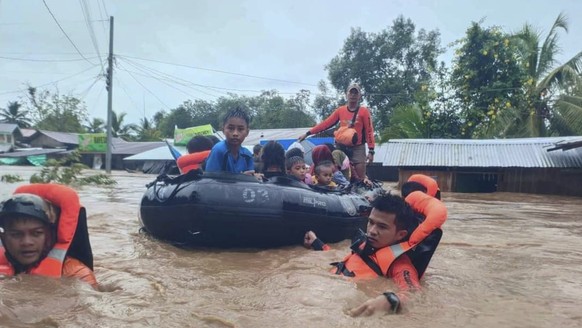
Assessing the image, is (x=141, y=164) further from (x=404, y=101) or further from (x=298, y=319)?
(x=298, y=319)

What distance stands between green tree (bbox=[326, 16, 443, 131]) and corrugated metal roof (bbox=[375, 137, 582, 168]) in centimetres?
1168

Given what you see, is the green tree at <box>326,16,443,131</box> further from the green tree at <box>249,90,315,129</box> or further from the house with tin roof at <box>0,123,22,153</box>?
the house with tin roof at <box>0,123,22,153</box>

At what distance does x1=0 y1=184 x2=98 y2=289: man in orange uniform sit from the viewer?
9.17ft

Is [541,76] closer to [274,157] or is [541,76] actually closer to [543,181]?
[543,181]

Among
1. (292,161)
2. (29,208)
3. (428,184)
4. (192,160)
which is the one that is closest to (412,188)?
(428,184)

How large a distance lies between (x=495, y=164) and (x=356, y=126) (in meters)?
10.4

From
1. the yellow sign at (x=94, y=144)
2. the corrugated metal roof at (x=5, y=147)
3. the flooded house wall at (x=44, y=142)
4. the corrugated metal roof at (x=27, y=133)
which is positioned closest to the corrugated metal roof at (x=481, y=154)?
the yellow sign at (x=94, y=144)

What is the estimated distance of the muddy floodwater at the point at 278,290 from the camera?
8.30ft

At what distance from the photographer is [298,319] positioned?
254cm

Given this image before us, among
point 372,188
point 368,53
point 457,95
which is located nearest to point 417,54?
point 368,53

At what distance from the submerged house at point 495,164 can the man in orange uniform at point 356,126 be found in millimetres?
9835

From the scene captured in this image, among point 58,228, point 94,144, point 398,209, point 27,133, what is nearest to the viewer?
point 58,228

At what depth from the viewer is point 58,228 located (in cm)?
296

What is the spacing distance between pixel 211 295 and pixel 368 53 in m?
27.8
